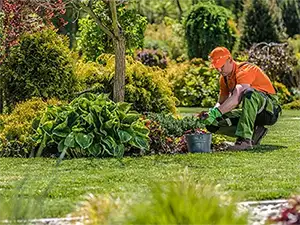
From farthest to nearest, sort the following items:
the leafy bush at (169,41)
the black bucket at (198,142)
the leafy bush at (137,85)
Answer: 1. the leafy bush at (169,41)
2. the leafy bush at (137,85)
3. the black bucket at (198,142)

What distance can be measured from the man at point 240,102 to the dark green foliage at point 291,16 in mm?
26441

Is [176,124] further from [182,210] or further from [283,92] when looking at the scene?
[283,92]

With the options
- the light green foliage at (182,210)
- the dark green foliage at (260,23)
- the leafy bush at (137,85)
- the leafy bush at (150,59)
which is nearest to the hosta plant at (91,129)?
the leafy bush at (137,85)

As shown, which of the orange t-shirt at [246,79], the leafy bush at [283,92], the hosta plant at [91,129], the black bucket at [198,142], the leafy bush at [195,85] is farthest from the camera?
the leafy bush at [195,85]

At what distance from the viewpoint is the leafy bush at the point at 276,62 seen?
66.5ft

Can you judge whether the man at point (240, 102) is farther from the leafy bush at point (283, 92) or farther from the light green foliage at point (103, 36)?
the leafy bush at point (283, 92)

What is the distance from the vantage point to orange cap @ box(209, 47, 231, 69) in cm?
909

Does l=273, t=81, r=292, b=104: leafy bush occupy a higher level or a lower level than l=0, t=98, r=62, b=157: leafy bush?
lower

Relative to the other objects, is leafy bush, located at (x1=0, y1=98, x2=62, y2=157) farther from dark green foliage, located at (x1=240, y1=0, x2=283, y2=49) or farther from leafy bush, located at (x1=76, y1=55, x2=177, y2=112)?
dark green foliage, located at (x1=240, y1=0, x2=283, y2=49)

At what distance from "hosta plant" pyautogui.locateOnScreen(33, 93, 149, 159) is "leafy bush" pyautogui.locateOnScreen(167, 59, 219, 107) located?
11.5 m

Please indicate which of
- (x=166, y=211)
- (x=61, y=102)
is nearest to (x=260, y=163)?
(x=61, y=102)

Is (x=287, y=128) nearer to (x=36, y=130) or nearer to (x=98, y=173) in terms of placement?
(x=36, y=130)

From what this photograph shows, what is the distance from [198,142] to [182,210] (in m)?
5.41

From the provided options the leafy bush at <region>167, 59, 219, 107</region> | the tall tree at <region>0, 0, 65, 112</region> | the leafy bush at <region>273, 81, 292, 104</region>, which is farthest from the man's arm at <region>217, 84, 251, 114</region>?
the leafy bush at <region>273, 81, 292, 104</region>
